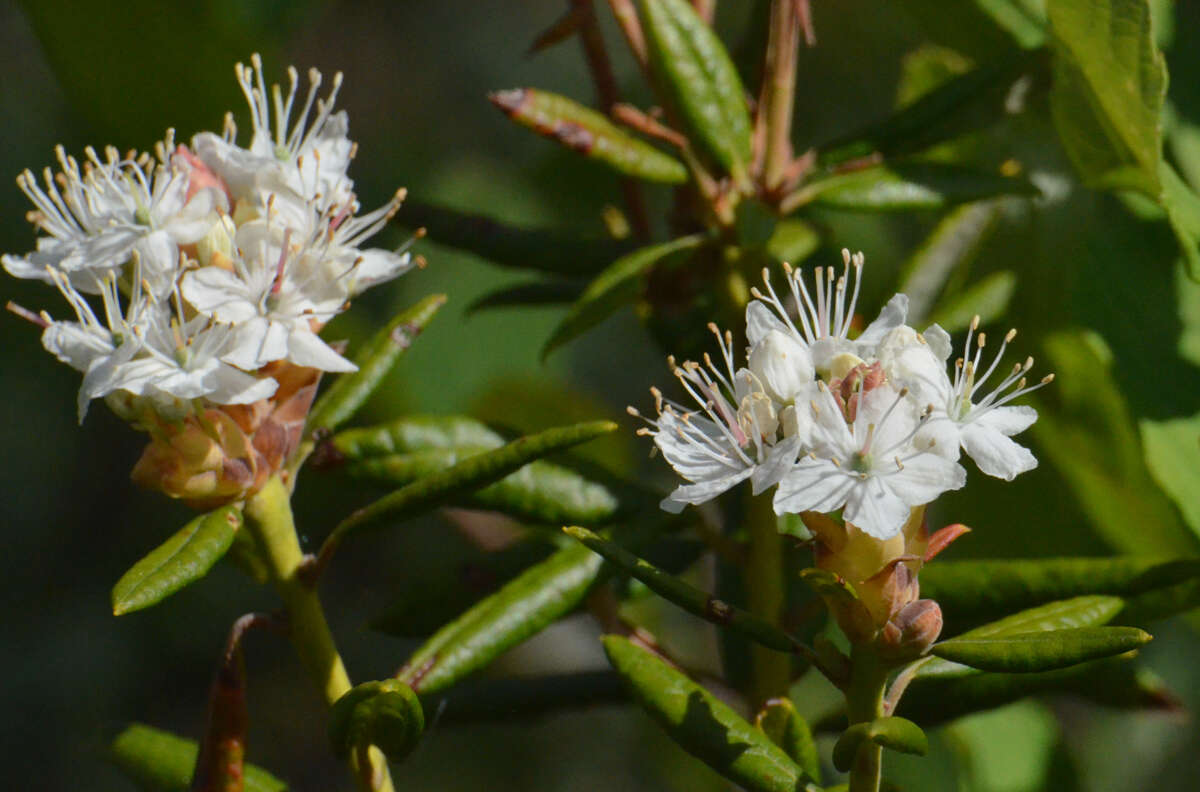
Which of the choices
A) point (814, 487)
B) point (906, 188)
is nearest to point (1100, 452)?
point (906, 188)

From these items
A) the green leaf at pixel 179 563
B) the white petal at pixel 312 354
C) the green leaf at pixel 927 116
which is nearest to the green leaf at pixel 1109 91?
the green leaf at pixel 927 116

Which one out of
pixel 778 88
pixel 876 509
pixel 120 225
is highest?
pixel 120 225

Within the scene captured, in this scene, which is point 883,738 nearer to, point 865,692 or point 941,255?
point 865,692

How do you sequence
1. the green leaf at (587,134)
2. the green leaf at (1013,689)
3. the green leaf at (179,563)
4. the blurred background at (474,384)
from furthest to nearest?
the blurred background at (474,384), the green leaf at (587,134), the green leaf at (1013,689), the green leaf at (179,563)

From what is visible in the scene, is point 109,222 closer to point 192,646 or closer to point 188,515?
point 188,515

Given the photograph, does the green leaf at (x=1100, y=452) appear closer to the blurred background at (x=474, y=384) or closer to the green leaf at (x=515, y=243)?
the blurred background at (x=474, y=384)

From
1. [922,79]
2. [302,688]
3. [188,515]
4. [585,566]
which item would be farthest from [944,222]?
[302,688]

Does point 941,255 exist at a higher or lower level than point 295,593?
lower
